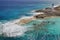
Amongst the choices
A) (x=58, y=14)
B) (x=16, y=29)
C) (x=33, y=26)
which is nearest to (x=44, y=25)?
(x=33, y=26)

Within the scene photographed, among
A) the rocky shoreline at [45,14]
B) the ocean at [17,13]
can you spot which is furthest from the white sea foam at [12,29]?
the rocky shoreline at [45,14]

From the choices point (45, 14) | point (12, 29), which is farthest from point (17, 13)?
point (45, 14)

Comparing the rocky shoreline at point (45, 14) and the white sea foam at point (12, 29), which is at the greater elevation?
the rocky shoreline at point (45, 14)

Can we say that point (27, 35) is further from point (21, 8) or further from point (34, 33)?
point (21, 8)

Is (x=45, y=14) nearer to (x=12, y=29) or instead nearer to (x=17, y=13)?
(x=17, y=13)

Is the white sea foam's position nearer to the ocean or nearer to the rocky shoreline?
the ocean

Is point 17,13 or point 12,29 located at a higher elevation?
point 17,13

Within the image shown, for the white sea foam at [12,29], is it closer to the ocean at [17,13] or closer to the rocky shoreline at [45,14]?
the ocean at [17,13]
